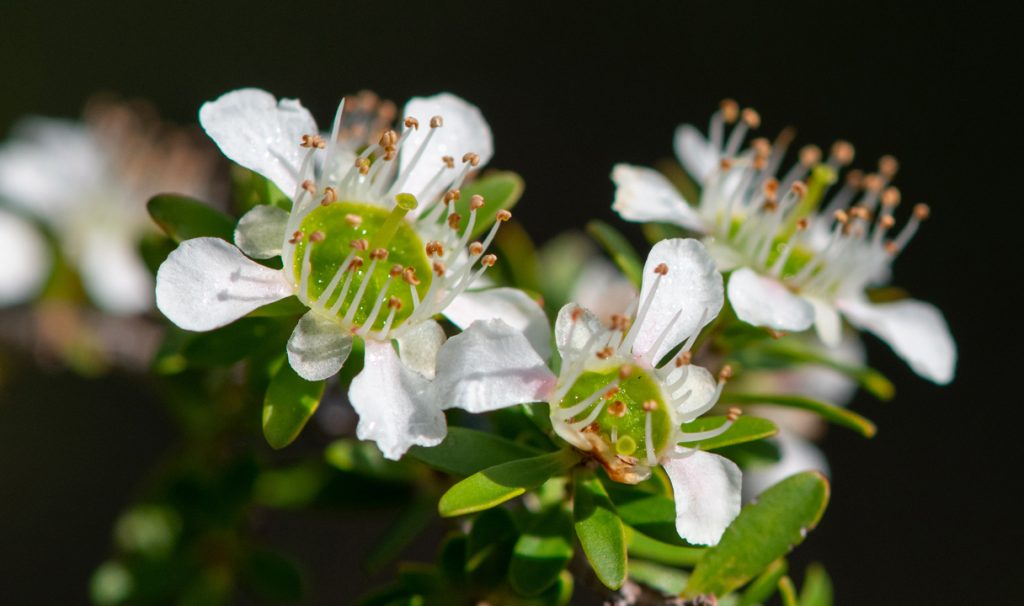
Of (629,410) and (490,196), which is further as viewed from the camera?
(490,196)

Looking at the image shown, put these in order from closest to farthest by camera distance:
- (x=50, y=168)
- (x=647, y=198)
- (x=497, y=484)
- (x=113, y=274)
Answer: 1. (x=497, y=484)
2. (x=647, y=198)
3. (x=113, y=274)
4. (x=50, y=168)

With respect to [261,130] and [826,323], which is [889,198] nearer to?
[826,323]

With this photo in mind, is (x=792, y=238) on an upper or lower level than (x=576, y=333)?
upper

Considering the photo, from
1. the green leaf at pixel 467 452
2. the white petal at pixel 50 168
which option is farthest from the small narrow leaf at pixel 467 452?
the white petal at pixel 50 168

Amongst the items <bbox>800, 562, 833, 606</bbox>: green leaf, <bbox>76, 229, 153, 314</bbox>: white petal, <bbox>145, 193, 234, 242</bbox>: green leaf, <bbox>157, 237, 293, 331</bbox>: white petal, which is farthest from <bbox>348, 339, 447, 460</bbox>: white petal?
<bbox>76, 229, 153, 314</bbox>: white petal

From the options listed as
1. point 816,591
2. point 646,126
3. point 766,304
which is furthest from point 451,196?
point 646,126

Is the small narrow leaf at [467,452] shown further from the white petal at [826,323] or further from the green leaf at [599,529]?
the white petal at [826,323]

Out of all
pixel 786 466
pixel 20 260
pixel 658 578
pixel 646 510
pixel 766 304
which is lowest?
pixel 20 260

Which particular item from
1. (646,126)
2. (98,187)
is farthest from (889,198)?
(646,126)

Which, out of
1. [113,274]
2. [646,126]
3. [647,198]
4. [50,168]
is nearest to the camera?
[647,198]
